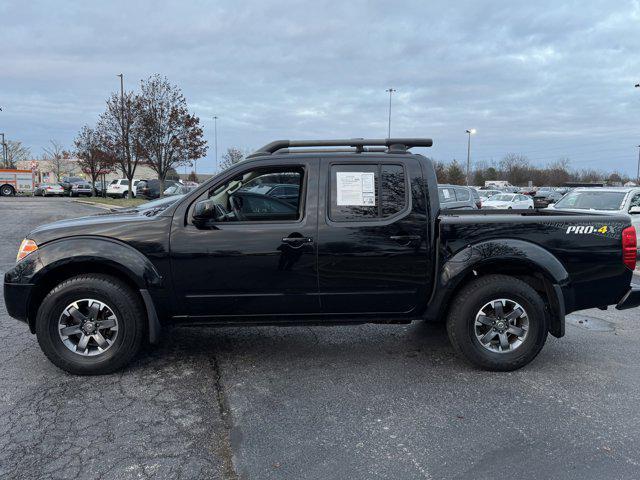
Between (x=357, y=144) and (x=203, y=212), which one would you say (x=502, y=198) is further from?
(x=203, y=212)

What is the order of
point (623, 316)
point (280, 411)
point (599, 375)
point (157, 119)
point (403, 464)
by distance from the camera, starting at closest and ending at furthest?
point (403, 464) < point (280, 411) < point (599, 375) < point (623, 316) < point (157, 119)

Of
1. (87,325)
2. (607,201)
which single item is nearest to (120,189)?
(607,201)

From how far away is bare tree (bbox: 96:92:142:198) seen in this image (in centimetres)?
2678

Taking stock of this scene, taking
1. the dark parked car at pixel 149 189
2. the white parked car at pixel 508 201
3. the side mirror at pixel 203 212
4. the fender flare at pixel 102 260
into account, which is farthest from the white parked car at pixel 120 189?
the side mirror at pixel 203 212

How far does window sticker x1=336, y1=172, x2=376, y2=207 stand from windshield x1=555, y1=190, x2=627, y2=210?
8.52 m

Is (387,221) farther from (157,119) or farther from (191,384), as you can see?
(157,119)

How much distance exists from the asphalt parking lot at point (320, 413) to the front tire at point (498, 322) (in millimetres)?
170

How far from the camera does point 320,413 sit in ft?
11.5

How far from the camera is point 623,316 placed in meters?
6.18

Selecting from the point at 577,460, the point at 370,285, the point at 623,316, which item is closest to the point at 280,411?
the point at 370,285

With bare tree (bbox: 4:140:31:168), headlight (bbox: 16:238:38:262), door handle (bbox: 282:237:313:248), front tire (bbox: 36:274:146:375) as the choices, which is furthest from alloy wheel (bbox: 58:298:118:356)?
bare tree (bbox: 4:140:31:168)

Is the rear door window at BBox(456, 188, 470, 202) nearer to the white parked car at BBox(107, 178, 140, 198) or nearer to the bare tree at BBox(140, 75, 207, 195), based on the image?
the bare tree at BBox(140, 75, 207, 195)

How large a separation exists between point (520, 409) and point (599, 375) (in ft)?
3.71

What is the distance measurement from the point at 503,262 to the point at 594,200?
27.7 feet
